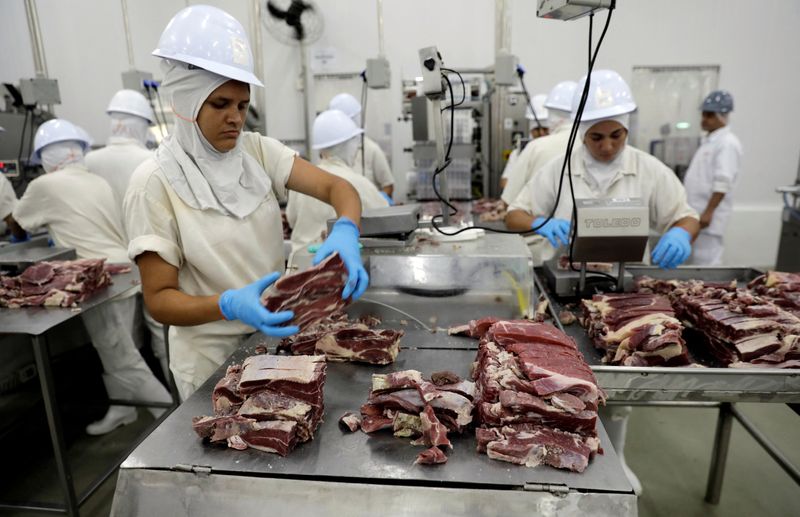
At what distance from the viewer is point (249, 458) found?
51.1 inches

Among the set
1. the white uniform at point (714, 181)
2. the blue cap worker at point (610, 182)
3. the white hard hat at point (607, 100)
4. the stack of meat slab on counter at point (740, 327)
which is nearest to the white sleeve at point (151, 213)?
the blue cap worker at point (610, 182)

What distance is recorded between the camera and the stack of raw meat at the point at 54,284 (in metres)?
2.92

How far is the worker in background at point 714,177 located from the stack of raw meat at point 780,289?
141 inches

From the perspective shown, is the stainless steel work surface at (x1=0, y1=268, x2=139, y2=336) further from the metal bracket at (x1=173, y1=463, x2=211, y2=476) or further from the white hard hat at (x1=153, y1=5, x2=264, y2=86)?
the metal bracket at (x1=173, y1=463, x2=211, y2=476)

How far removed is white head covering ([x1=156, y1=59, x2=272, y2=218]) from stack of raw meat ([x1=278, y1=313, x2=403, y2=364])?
0.57 m

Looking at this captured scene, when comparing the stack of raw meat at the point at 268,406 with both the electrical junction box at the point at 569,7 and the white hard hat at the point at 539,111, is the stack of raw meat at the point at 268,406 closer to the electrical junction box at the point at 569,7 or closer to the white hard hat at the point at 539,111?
the electrical junction box at the point at 569,7

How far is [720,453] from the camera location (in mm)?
2807

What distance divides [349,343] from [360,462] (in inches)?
23.8

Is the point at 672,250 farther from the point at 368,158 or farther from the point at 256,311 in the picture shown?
A: the point at 368,158

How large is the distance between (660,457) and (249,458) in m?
2.98

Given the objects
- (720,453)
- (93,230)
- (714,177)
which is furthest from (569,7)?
(714,177)

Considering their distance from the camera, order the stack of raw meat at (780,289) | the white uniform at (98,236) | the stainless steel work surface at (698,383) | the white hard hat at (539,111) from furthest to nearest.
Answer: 1. the white hard hat at (539,111)
2. the white uniform at (98,236)
3. the stack of raw meat at (780,289)
4. the stainless steel work surface at (698,383)

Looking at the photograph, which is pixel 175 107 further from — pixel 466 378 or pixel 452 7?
pixel 452 7

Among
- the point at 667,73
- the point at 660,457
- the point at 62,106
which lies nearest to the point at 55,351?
the point at 660,457
